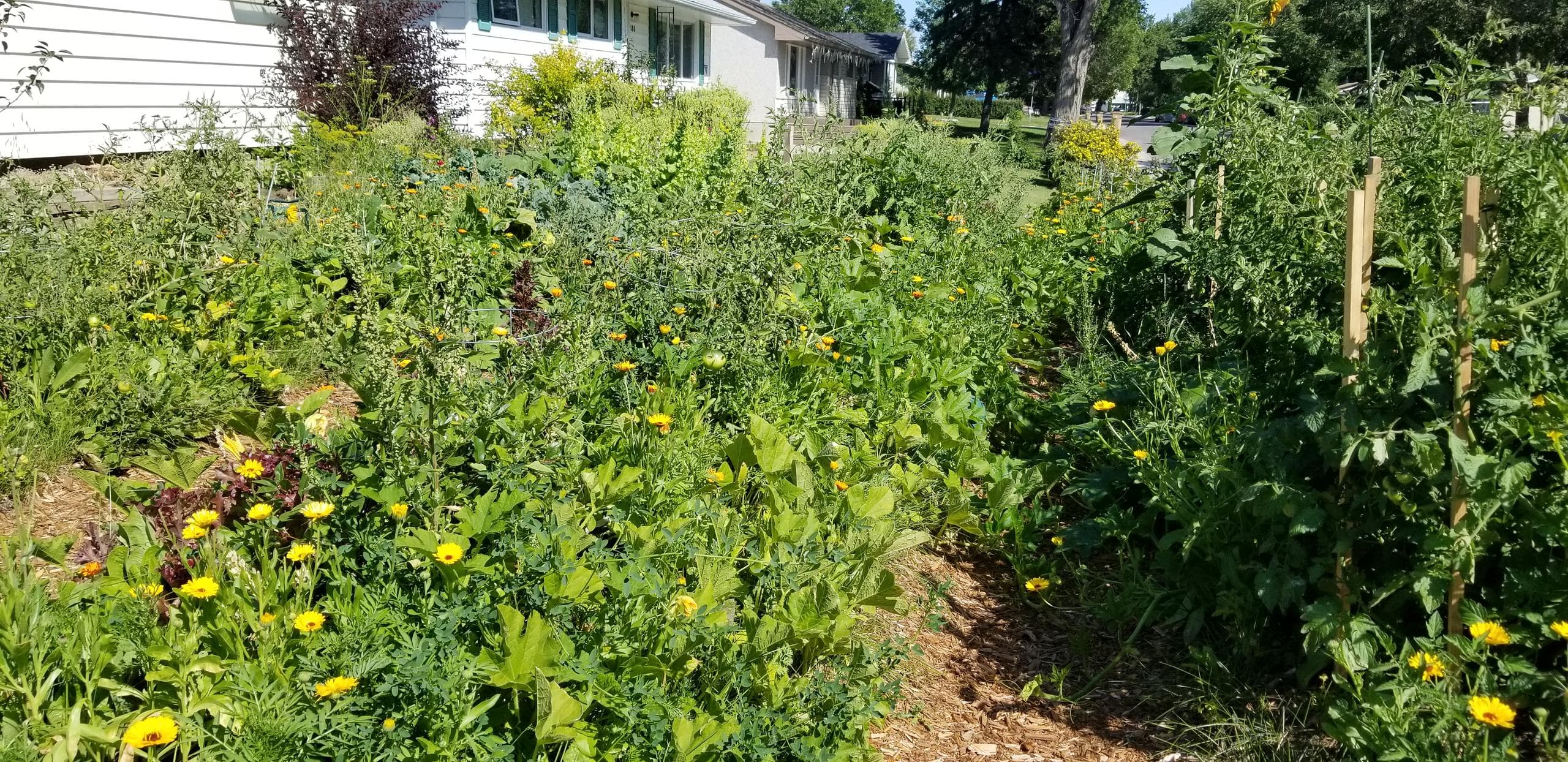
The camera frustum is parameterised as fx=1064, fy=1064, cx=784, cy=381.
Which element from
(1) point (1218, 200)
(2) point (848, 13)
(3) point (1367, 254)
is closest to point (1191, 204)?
(1) point (1218, 200)

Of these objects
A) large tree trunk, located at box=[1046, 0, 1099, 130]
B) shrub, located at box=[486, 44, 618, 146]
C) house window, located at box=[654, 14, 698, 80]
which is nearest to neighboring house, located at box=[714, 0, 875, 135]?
house window, located at box=[654, 14, 698, 80]

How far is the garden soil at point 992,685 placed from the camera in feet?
9.62

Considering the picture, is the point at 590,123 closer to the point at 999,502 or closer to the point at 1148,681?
the point at 999,502

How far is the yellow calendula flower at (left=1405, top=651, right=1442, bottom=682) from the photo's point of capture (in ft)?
7.92

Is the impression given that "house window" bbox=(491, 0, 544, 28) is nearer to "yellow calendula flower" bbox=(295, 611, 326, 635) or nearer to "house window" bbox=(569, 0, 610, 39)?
"house window" bbox=(569, 0, 610, 39)

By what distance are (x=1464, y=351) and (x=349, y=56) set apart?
11701mm

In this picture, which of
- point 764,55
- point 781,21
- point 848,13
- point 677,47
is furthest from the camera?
point 848,13

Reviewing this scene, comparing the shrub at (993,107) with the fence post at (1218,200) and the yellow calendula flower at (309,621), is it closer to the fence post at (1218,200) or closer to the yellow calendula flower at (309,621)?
the fence post at (1218,200)

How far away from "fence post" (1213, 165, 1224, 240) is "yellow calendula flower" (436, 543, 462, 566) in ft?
12.9

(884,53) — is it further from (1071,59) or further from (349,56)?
(349,56)

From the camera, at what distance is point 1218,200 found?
199 inches

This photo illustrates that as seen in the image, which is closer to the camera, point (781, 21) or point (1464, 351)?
point (1464, 351)

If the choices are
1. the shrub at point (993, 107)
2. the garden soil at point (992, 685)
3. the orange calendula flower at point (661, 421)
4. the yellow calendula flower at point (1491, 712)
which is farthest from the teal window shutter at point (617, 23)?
the shrub at point (993, 107)

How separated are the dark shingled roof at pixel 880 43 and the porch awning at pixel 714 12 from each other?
83.7 feet
